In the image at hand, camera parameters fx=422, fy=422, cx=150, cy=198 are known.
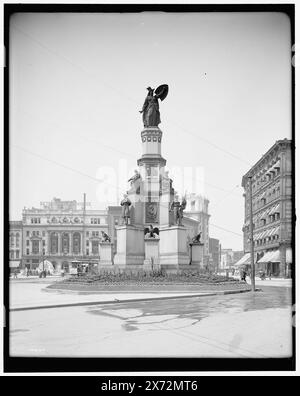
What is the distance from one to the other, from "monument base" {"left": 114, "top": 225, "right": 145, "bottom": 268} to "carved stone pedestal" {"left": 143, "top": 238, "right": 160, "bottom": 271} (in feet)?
2.05

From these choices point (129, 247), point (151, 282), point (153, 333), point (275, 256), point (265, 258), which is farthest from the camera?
point (265, 258)

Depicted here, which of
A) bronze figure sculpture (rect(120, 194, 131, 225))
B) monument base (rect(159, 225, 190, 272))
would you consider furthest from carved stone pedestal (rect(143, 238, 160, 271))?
bronze figure sculpture (rect(120, 194, 131, 225))

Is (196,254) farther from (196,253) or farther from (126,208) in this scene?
(126,208)

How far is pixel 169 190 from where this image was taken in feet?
104

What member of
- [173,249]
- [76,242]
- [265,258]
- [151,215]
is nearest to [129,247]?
[151,215]

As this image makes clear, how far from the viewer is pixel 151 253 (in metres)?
31.1

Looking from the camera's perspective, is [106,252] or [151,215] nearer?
[151,215]

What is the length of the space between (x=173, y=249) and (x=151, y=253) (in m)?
1.73

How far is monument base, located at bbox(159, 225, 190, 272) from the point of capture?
30.3 m
